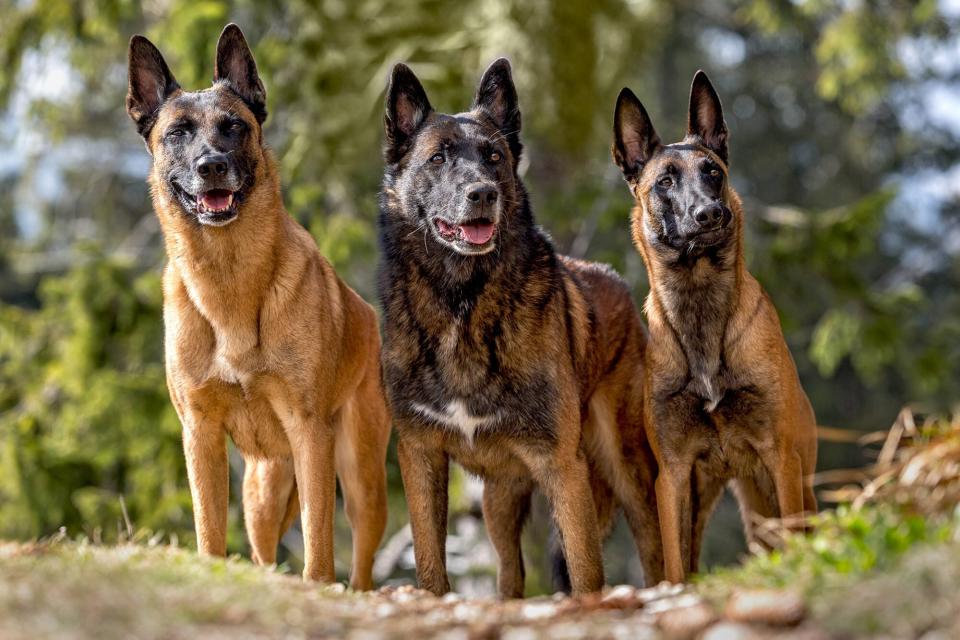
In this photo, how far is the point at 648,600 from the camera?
4.16 metres

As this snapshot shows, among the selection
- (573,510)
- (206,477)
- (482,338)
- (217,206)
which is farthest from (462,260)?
(206,477)

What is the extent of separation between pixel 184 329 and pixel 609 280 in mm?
2407

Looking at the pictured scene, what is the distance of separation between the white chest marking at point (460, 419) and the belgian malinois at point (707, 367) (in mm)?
803

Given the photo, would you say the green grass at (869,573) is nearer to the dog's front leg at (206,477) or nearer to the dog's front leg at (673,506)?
the dog's front leg at (673,506)

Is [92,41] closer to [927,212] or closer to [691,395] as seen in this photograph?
[691,395]

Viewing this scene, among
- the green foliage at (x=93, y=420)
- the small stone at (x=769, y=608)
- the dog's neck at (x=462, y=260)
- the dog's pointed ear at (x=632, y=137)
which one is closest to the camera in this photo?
the small stone at (x=769, y=608)

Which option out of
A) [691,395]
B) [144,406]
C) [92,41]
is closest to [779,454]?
[691,395]

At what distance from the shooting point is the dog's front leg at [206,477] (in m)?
5.55

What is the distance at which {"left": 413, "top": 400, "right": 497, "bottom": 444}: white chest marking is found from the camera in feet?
18.2

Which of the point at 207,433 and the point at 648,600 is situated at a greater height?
the point at 207,433

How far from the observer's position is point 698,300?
5789mm

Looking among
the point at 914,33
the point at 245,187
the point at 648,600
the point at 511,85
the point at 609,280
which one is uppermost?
the point at 914,33

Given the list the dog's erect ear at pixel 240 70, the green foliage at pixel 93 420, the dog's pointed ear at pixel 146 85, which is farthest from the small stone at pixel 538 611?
the green foliage at pixel 93 420

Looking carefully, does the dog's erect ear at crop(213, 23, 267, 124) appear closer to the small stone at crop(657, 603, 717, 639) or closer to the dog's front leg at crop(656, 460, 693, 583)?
the dog's front leg at crop(656, 460, 693, 583)
